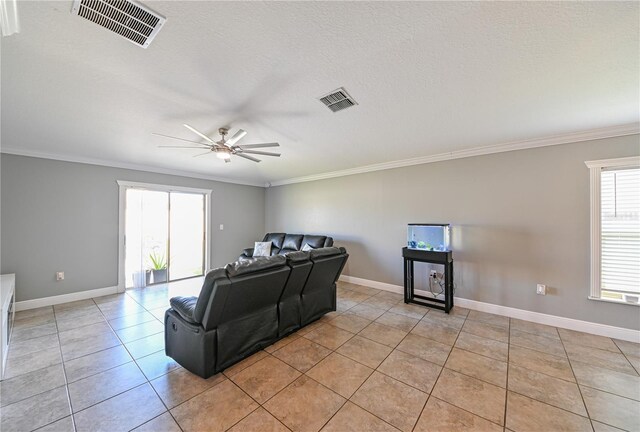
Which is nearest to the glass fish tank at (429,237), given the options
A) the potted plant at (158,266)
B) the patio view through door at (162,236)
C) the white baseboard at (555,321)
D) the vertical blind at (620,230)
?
the white baseboard at (555,321)

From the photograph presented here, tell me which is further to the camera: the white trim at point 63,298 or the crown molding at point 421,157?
the white trim at point 63,298

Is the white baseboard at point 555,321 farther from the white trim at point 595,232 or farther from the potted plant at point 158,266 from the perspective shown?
the potted plant at point 158,266

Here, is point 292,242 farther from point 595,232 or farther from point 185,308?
point 595,232

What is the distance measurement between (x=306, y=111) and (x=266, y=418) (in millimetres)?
2703

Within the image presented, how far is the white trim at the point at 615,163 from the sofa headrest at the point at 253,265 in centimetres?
391

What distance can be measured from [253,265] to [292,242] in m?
3.40

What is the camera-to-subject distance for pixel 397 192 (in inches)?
176

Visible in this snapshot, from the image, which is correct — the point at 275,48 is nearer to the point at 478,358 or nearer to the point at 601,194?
the point at 478,358

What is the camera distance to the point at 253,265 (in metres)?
2.19

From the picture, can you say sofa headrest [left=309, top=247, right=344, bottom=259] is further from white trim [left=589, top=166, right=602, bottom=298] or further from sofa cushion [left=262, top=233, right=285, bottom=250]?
white trim [left=589, top=166, right=602, bottom=298]

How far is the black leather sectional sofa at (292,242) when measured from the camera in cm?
509

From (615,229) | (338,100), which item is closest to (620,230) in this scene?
(615,229)

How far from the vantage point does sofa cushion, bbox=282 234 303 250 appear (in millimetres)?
5469

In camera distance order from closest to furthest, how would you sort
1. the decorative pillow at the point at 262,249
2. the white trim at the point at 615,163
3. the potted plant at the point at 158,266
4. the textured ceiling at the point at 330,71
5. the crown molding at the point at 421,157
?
the textured ceiling at the point at 330,71 → the white trim at the point at 615,163 → the crown molding at the point at 421,157 → the potted plant at the point at 158,266 → the decorative pillow at the point at 262,249
